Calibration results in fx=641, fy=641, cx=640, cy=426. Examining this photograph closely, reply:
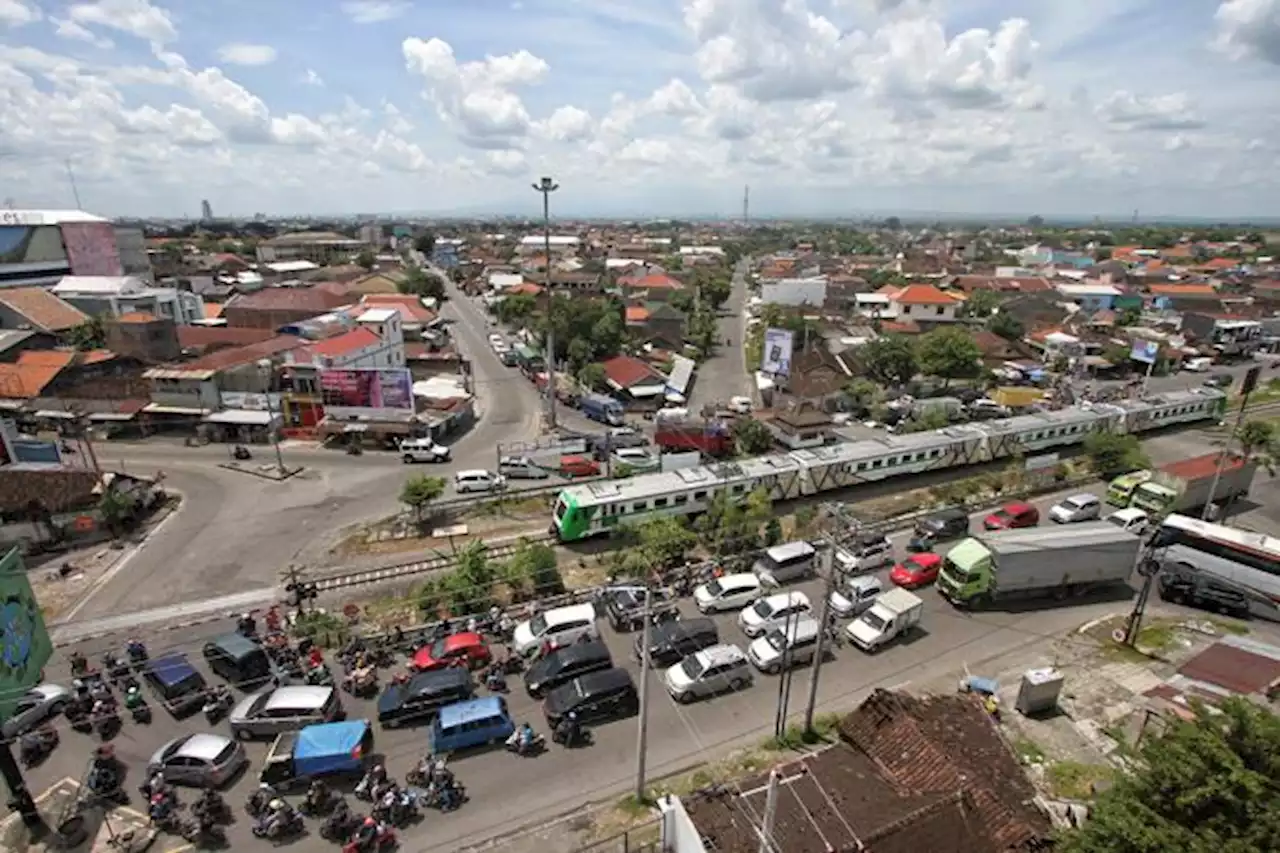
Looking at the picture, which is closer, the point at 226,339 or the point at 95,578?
the point at 95,578

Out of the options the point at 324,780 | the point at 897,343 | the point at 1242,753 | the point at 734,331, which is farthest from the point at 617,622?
the point at 734,331

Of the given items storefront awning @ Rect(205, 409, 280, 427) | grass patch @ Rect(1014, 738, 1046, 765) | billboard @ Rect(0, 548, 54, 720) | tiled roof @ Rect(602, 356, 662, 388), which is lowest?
grass patch @ Rect(1014, 738, 1046, 765)

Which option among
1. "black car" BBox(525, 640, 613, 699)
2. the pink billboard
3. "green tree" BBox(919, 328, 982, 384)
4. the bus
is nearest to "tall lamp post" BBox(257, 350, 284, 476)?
"black car" BBox(525, 640, 613, 699)

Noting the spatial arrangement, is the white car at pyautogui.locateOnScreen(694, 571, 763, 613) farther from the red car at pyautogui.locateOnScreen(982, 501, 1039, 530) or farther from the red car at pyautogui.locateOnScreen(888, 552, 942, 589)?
the red car at pyautogui.locateOnScreen(982, 501, 1039, 530)

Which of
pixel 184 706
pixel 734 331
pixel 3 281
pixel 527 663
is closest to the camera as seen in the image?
pixel 184 706

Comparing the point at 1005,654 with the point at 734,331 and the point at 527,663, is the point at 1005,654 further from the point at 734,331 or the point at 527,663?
the point at 734,331

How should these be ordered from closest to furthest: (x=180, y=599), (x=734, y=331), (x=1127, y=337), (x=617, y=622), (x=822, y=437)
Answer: (x=617, y=622), (x=180, y=599), (x=822, y=437), (x=1127, y=337), (x=734, y=331)

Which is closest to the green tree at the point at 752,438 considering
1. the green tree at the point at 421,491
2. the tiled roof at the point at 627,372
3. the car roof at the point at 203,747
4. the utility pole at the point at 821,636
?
the tiled roof at the point at 627,372
